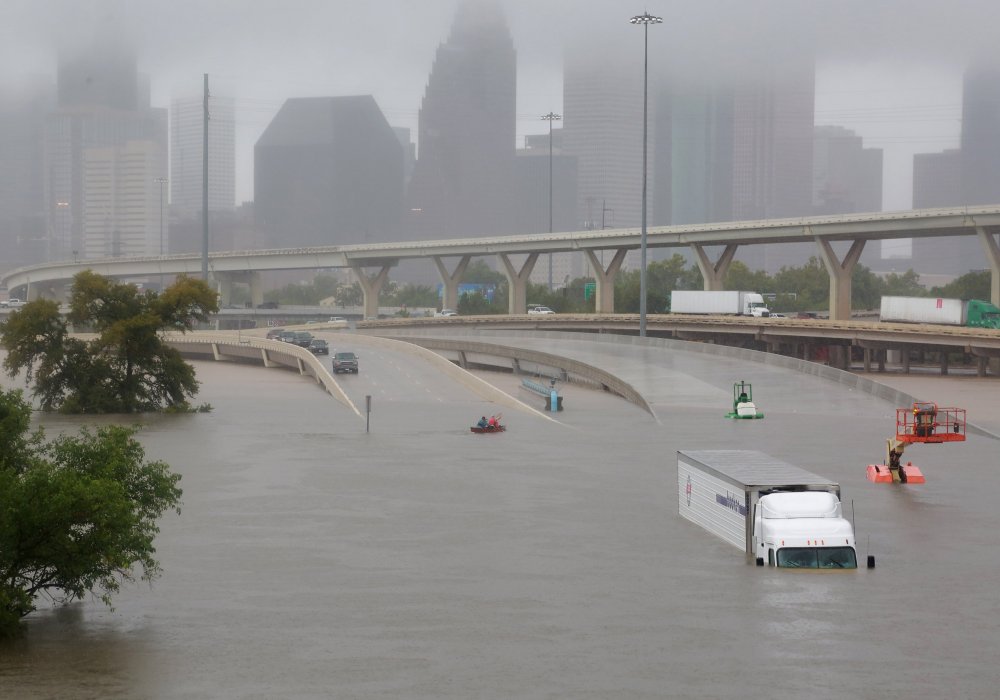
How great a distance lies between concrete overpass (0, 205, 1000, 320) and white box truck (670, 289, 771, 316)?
664cm

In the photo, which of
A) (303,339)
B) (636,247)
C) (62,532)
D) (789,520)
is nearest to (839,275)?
(636,247)

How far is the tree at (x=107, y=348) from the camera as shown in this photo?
71125 millimetres

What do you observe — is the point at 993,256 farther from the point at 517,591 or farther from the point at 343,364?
the point at 517,591

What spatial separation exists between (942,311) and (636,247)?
148 feet

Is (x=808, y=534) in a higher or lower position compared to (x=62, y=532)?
lower

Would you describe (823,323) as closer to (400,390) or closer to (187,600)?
(400,390)

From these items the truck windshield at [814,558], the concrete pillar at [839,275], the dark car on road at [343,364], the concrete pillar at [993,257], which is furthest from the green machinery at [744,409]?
the concrete pillar at [839,275]

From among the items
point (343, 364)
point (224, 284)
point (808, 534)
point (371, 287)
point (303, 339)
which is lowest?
point (808, 534)

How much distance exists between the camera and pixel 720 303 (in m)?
121

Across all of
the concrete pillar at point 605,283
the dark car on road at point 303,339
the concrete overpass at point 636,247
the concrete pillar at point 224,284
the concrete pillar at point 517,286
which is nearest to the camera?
the dark car on road at point 303,339

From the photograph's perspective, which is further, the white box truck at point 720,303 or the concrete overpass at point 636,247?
the white box truck at point 720,303

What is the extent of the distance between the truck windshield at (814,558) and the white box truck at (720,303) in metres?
88.7

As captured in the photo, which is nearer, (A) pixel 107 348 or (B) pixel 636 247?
(A) pixel 107 348

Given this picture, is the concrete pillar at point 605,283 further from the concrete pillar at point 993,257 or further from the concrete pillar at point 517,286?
the concrete pillar at point 993,257
